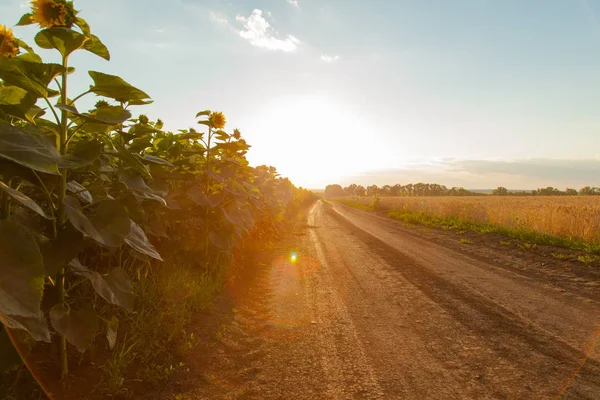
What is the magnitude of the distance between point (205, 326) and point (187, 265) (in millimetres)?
1210

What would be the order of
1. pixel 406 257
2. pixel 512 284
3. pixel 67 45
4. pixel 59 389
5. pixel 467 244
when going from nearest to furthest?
pixel 67 45
pixel 59 389
pixel 512 284
pixel 406 257
pixel 467 244

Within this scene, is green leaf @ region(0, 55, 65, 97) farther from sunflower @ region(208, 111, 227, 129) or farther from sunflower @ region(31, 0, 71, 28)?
sunflower @ region(208, 111, 227, 129)

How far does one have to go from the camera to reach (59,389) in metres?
2.36

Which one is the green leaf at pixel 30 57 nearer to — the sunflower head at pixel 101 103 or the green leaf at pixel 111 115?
the green leaf at pixel 111 115

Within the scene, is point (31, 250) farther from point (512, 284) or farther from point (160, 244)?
point (512, 284)

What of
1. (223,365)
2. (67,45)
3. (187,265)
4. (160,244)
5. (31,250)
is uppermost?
(67,45)

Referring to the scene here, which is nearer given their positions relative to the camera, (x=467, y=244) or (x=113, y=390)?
(x=113, y=390)

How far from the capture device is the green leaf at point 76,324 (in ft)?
6.53

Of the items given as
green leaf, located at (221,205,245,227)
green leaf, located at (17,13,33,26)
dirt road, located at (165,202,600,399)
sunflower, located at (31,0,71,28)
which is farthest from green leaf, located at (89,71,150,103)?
green leaf, located at (221,205,245,227)

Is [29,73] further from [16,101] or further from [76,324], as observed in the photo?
[76,324]

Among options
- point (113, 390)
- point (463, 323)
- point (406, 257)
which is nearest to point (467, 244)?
point (406, 257)

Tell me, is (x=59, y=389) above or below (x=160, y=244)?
below

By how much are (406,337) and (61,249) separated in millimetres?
3604

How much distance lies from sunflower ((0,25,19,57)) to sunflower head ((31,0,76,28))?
192 mm
